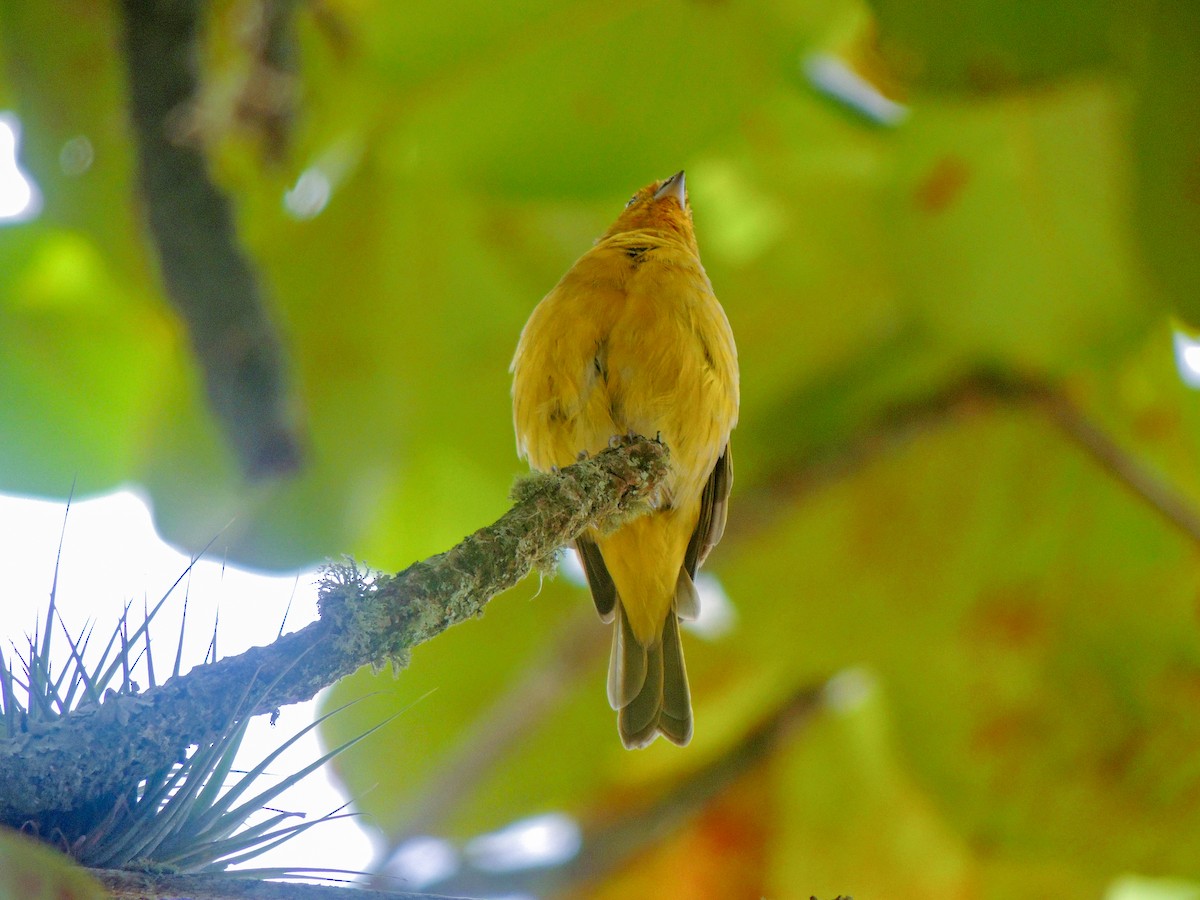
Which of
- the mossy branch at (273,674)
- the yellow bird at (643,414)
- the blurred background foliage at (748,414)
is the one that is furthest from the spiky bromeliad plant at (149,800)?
the blurred background foliage at (748,414)

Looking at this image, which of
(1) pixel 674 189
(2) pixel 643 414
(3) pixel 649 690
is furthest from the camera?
(1) pixel 674 189

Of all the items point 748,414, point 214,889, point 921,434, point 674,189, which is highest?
point 674,189

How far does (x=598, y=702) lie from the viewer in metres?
7.70

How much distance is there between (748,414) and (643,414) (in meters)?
2.93

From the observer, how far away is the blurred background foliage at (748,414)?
6.09m

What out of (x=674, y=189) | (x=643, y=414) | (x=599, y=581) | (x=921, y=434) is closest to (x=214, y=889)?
(x=643, y=414)

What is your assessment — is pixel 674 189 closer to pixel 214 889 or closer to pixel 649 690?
pixel 649 690

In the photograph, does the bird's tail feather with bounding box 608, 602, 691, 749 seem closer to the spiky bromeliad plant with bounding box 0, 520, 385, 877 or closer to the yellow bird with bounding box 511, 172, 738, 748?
the yellow bird with bounding box 511, 172, 738, 748

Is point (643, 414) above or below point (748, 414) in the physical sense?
below

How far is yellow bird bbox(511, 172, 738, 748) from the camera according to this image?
4.61 metres

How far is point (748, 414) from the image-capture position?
7426 mm

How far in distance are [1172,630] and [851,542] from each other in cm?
208

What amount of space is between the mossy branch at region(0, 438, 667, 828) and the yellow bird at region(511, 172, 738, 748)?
2.24 m

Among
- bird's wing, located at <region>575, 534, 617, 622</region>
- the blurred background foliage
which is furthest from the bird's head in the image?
bird's wing, located at <region>575, 534, 617, 622</region>
